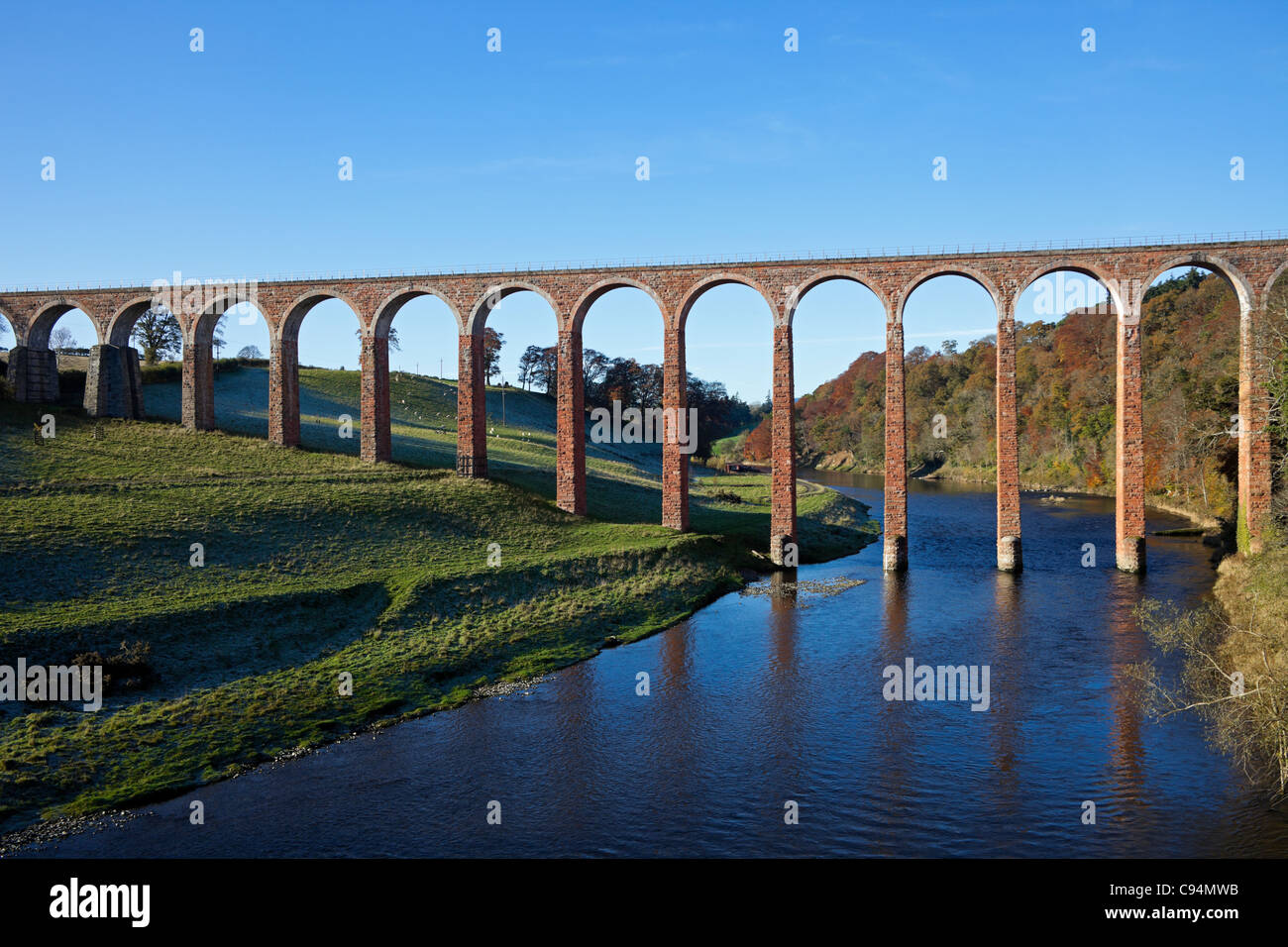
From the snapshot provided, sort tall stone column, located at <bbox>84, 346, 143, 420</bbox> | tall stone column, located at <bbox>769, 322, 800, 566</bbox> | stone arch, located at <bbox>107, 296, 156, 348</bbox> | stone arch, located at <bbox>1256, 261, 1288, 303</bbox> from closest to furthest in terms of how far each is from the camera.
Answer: stone arch, located at <bbox>1256, 261, 1288, 303</bbox> < tall stone column, located at <bbox>769, 322, 800, 566</bbox> < stone arch, located at <bbox>107, 296, 156, 348</bbox> < tall stone column, located at <bbox>84, 346, 143, 420</bbox>

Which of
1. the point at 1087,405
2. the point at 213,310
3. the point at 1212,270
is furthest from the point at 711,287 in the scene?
the point at 1087,405

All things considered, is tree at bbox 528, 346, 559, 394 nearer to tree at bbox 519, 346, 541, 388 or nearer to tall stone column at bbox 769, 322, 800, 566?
tree at bbox 519, 346, 541, 388

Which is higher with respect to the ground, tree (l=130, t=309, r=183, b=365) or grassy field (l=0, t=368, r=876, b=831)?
tree (l=130, t=309, r=183, b=365)

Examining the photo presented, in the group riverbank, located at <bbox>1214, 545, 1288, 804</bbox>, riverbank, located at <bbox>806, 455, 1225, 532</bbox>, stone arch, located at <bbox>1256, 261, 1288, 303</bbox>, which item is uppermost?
stone arch, located at <bbox>1256, 261, 1288, 303</bbox>

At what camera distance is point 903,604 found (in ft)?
98.9

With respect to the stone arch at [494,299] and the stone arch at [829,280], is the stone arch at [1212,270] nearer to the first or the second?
the stone arch at [829,280]

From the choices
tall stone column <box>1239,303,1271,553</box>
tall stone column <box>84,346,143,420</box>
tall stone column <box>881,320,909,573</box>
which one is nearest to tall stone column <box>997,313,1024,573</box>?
tall stone column <box>881,320,909,573</box>

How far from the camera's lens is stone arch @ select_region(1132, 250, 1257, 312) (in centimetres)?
3409

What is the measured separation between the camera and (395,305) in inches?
1693

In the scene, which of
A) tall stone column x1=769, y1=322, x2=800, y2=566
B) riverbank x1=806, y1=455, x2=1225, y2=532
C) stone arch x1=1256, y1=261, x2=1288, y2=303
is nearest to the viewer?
stone arch x1=1256, y1=261, x2=1288, y2=303

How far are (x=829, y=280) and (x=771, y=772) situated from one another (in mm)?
26833

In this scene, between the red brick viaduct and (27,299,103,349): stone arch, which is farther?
(27,299,103,349): stone arch

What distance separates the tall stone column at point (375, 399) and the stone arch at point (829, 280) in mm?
20106

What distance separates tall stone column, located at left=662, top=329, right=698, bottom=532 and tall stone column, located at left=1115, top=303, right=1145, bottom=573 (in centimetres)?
1831
